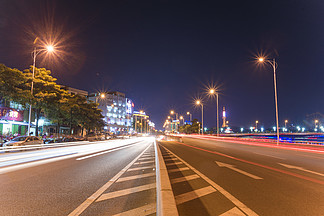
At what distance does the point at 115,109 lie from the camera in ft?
434

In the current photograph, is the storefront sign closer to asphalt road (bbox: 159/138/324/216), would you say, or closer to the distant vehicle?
the distant vehicle

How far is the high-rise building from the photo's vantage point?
123 metres

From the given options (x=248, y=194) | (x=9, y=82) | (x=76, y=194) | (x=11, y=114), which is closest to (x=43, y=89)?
(x=9, y=82)

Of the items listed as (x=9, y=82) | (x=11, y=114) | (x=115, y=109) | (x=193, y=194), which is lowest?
(x=193, y=194)

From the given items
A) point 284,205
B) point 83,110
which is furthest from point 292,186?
point 83,110

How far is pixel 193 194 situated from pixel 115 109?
431 feet

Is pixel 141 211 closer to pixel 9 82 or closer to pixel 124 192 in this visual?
pixel 124 192

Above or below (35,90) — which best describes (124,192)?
below

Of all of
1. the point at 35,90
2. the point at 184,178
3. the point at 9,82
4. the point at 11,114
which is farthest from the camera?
the point at 11,114

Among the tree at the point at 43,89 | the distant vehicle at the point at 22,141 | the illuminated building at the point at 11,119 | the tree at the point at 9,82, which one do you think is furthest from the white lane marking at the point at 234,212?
the illuminated building at the point at 11,119

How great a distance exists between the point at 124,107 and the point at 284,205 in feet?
466

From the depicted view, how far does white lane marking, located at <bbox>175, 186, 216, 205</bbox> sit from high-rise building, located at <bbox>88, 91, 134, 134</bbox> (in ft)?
382

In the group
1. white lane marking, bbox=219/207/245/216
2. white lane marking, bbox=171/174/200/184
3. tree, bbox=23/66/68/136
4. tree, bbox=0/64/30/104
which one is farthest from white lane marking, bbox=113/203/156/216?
tree, bbox=23/66/68/136

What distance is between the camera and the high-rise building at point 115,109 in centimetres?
12312
